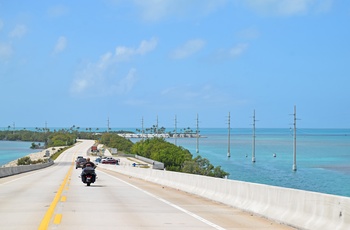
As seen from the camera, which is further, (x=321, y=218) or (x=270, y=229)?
(x=270, y=229)

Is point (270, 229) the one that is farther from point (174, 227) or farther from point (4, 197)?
point (4, 197)

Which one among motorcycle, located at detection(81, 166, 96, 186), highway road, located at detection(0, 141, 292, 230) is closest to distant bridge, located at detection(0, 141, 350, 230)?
highway road, located at detection(0, 141, 292, 230)

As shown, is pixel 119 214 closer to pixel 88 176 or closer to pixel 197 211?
pixel 197 211

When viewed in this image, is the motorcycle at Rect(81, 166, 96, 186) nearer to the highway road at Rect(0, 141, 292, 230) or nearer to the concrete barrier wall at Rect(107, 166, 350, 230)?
the concrete barrier wall at Rect(107, 166, 350, 230)

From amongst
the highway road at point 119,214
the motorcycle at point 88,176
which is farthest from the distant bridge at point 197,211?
the motorcycle at point 88,176

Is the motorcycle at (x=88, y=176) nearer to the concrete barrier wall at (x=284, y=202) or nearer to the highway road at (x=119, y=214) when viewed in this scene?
the concrete barrier wall at (x=284, y=202)

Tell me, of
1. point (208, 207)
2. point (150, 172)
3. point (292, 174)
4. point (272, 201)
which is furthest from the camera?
point (292, 174)

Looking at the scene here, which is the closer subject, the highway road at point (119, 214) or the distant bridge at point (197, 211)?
the distant bridge at point (197, 211)

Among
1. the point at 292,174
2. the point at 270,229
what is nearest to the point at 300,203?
the point at 270,229

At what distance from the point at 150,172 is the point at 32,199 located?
19994 mm

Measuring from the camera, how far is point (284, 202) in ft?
50.5

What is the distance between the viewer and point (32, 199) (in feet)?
72.6

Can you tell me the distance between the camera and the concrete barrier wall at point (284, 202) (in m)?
12.3

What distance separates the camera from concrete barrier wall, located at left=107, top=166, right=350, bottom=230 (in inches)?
484
